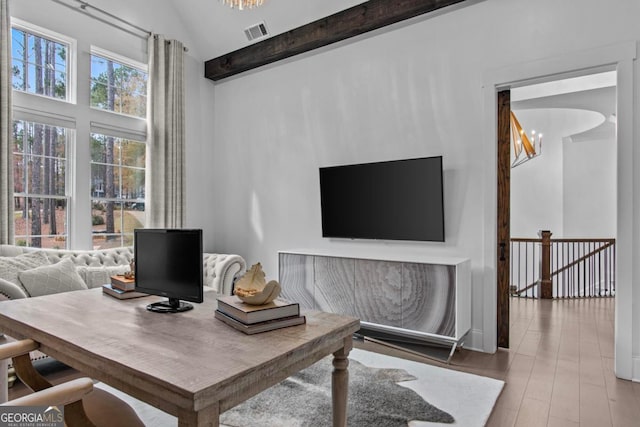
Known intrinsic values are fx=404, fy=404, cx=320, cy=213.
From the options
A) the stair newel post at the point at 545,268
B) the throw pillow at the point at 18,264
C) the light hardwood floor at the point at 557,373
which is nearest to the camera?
the light hardwood floor at the point at 557,373

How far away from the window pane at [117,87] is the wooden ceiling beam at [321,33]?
102cm

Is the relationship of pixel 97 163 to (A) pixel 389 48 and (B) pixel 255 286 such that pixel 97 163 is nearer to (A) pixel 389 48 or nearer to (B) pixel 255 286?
(A) pixel 389 48

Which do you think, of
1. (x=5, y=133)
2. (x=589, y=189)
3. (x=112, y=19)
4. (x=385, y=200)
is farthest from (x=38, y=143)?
(x=589, y=189)

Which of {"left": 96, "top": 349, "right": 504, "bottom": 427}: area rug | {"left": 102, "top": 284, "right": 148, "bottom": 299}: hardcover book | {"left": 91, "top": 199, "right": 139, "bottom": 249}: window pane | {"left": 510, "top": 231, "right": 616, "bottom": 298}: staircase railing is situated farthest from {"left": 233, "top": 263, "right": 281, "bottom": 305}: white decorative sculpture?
{"left": 510, "top": 231, "right": 616, "bottom": 298}: staircase railing

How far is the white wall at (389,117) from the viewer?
10.9ft

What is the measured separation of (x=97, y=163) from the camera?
454cm

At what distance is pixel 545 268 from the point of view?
589 centimetres

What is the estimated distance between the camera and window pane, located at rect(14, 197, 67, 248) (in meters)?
3.90

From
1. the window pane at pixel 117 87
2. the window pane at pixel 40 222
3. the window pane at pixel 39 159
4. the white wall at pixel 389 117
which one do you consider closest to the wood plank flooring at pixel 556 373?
the white wall at pixel 389 117

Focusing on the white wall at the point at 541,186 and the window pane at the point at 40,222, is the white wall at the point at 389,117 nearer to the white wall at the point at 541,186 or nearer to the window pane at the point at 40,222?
the window pane at the point at 40,222

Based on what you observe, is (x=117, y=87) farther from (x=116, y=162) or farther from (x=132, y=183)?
(x=132, y=183)

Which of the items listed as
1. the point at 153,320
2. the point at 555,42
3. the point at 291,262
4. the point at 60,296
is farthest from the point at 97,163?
the point at 555,42

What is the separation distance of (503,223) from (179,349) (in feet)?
10.1

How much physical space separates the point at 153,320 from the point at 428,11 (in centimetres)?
357
